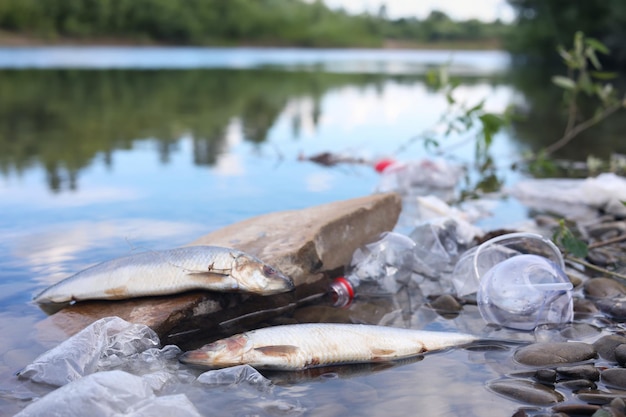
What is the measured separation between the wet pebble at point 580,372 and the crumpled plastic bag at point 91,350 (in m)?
1.73

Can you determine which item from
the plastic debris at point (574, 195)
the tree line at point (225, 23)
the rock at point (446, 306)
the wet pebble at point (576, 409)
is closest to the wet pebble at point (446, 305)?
the rock at point (446, 306)

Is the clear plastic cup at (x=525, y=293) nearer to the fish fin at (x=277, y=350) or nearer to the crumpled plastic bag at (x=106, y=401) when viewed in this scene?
the fish fin at (x=277, y=350)

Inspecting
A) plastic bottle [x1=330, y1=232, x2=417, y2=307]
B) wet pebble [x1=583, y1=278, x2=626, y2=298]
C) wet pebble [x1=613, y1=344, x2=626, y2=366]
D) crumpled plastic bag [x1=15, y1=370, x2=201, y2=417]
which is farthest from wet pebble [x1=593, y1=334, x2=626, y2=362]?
crumpled plastic bag [x1=15, y1=370, x2=201, y2=417]

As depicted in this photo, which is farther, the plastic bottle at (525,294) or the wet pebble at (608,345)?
the plastic bottle at (525,294)

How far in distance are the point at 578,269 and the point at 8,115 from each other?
10.4 meters

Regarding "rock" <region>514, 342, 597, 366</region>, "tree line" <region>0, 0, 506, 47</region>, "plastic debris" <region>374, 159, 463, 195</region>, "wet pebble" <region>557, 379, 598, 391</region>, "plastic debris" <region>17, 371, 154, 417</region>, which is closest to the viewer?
"plastic debris" <region>17, 371, 154, 417</region>

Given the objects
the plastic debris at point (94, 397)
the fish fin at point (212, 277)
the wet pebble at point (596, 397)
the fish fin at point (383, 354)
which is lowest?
the fish fin at point (383, 354)

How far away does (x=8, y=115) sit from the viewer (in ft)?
40.0

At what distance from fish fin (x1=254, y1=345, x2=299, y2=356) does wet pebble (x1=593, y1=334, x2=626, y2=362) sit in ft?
4.42

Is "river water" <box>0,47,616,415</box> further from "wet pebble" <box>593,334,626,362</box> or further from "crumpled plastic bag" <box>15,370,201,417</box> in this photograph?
"wet pebble" <box>593,334,626,362</box>

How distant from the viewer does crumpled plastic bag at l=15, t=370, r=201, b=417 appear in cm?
242

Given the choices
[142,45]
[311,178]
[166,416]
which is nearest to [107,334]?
[166,416]

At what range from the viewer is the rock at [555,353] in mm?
3064

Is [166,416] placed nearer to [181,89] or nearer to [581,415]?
[581,415]
